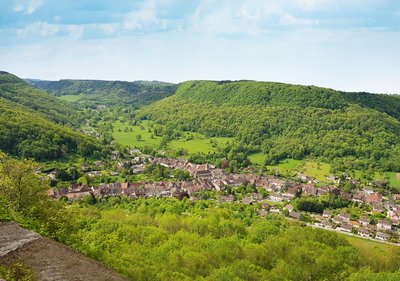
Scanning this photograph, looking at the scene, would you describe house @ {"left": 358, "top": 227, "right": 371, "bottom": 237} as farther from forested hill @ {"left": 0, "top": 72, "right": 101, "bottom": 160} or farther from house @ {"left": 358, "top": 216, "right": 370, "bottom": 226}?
forested hill @ {"left": 0, "top": 72, "right": 101, "bottom": 160}

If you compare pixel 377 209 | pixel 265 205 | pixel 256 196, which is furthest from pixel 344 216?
pixel 256 196

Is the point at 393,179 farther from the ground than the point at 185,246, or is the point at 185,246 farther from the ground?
the point at 185,246

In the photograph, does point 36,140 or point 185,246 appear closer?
point 185,246

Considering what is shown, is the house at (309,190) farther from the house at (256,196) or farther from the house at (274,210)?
the house at (274,210)

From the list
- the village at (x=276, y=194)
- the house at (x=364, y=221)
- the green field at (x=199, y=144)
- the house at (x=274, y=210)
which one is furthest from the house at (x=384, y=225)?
the green field at (x=199, y=144)

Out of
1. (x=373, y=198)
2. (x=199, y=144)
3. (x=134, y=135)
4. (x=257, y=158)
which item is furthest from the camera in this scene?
(x=134, y=135)

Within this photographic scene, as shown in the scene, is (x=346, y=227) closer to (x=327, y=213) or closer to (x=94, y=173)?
(x=327, y=213)
